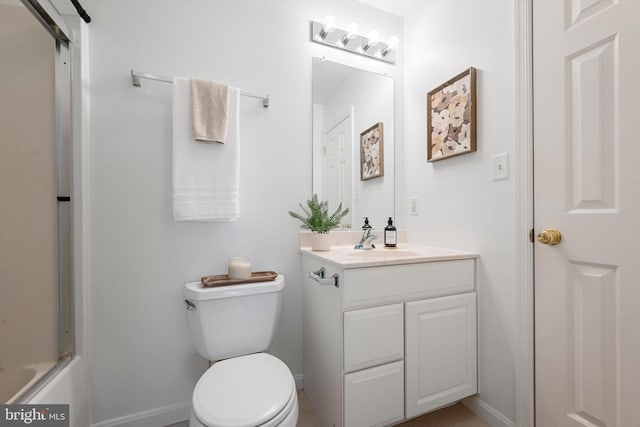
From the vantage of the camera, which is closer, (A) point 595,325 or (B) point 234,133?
(A) point 595,325

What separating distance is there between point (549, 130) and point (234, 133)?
1356 millimetres

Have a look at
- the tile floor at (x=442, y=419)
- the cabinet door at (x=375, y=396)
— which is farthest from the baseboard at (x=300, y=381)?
the cabinet door at (x=375, y=396)

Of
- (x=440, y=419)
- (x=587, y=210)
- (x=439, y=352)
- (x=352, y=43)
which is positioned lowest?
(x=440, y=419)

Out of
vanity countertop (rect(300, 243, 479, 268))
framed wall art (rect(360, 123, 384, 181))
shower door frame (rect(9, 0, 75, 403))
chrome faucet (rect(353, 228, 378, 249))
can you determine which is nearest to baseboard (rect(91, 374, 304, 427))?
shower door frame (rect(9, 0, 75, 403))

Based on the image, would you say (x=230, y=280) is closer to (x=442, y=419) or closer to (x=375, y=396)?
(x=375, y=396)

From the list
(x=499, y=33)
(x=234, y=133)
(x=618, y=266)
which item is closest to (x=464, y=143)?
(x=499, y=33)

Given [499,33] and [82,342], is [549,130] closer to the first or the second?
[499,33]

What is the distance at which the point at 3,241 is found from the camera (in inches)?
35.2

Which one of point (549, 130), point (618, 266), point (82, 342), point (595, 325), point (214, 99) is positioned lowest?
point (82, 342)

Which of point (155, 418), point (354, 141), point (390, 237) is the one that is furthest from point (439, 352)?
point (155, 418)

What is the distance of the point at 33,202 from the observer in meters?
1.02

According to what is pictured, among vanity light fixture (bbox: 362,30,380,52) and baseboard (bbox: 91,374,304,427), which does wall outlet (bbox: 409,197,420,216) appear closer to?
vanity light fixture (bbox: 362,30,380,52)

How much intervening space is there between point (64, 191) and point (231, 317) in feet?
2.84

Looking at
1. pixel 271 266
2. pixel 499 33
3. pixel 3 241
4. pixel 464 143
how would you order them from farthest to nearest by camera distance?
pixel 271 266
pixel 464 143
pixel 499 33
pixel 3 241
